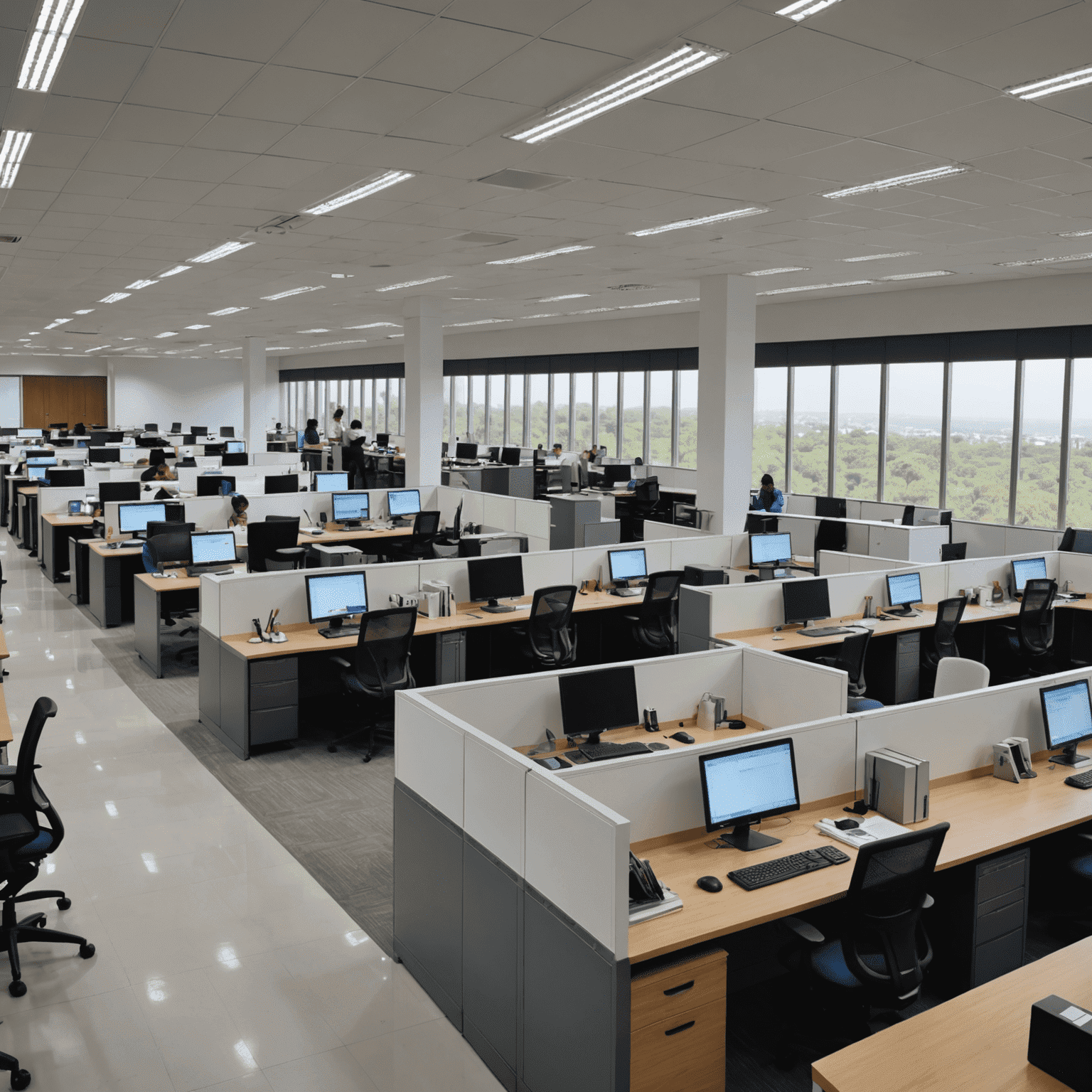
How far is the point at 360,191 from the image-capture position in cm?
641

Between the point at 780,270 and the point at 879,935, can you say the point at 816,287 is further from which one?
the point at 879,935

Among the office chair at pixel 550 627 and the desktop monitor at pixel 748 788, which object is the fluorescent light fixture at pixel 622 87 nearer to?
the desktop monitor at pixel 748 788

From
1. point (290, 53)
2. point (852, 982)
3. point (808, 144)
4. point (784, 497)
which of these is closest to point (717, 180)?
point (808, 144)

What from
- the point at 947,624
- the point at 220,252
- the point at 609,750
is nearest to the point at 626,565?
the point at 947,624

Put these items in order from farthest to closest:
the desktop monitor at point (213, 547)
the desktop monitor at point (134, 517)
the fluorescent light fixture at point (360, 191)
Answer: the desktop monitor at point (134, 517)
the desktop monitor at point (213, 547)
the fluorescent light fixture at point (360, 191)

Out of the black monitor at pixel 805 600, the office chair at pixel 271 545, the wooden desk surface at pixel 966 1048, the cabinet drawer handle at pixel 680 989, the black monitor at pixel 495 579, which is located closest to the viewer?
the wooden desk surface at pixel 966 1048

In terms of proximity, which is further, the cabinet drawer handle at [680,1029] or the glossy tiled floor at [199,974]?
the glossy tiled floor at [199,974]

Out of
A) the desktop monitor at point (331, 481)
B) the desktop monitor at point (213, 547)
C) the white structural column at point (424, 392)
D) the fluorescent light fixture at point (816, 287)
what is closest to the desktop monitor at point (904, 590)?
the fluorescent light fixture at point (816, 287)

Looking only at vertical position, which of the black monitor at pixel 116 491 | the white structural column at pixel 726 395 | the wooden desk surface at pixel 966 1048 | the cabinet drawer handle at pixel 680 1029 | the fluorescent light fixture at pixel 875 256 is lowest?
the cabinet drawer handle at pixel 680 1029

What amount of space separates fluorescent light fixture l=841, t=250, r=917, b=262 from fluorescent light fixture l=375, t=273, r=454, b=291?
4.14 m

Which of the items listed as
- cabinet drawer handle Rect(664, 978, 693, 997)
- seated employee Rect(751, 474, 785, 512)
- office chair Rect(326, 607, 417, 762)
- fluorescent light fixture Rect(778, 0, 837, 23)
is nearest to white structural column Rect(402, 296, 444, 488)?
seated employee Rect(751, 474, 785, 512)

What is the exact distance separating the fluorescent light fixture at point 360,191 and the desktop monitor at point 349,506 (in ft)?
17.7

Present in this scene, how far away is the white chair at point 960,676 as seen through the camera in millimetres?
5363

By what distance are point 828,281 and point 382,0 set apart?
8.88m
